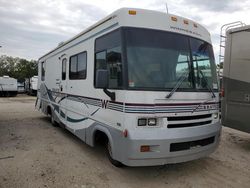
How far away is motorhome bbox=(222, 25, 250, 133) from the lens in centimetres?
606

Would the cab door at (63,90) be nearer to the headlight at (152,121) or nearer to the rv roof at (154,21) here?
the rv roof at (154,21)

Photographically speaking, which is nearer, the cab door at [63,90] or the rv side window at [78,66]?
the rv side window at [78,66]

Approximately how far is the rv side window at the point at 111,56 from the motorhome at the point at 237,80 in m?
A: 3.65

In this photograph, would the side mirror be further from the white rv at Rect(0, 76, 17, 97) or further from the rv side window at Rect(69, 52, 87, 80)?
the white rv at Rect(0, 76, 17, 97)

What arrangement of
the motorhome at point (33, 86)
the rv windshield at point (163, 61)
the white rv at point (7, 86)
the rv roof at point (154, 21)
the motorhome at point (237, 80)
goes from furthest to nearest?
the motorhome at point (33, 86)
the white rv at point (7, 86)
the motorhome at point (237, 80)
the rv roof at point (154, 21)
the rv windshield at point (163, 61)

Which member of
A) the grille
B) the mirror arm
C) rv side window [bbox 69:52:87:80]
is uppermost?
rv side window [bbox 69:52:87:80]

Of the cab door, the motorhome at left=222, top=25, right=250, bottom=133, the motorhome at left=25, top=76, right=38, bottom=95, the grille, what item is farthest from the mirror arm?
the motorhome at left=25, top=76, right=38, bottom=95

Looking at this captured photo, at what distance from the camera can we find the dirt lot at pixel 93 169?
4207mm

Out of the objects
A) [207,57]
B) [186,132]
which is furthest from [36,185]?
[207,57]

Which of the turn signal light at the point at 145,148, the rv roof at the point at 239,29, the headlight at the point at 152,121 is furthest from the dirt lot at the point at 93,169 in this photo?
the rv roof at the point at 239,29

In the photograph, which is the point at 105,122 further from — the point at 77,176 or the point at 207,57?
the point at 207,57

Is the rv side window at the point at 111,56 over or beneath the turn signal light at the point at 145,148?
over

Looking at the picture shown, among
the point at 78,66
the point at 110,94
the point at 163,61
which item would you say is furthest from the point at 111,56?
the point at 78,66

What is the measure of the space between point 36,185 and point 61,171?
0.66 m
